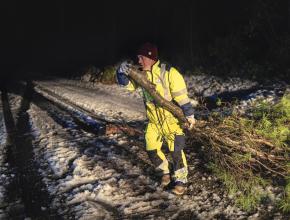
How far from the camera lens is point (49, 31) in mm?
34594

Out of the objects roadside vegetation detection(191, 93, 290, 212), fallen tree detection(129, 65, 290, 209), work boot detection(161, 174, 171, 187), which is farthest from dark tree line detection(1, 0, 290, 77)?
work boot detection(161, 174, 171, 187)

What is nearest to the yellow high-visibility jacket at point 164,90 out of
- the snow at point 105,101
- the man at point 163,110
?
the man at point 163,110

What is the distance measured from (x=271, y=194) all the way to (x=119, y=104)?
280 inches

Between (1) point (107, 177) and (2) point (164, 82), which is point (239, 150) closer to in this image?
(2) point (164, 82)

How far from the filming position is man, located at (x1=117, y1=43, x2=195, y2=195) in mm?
5238

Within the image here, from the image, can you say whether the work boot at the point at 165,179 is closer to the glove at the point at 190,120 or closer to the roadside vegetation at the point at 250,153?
the roadside vegetation at the point at 250,153

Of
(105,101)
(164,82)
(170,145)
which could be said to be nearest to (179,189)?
(170,145)

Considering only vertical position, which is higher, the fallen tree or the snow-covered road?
the fallen tree

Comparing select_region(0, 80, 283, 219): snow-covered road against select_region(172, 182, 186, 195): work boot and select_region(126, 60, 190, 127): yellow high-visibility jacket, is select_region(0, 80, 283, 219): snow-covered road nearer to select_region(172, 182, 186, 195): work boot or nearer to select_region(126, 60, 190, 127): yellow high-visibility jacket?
select_region(172, 182, 186, 195): work boot

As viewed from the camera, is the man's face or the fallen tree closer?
the man's face

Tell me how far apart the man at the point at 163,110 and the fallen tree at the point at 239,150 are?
0.11m

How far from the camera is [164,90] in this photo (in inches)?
210

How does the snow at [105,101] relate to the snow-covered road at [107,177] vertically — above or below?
above

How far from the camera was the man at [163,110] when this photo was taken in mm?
5238
